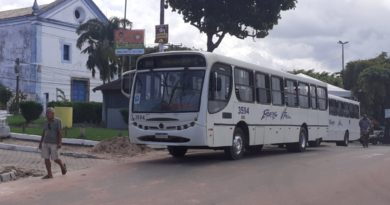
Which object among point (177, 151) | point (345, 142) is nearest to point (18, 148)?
point (177, 151)

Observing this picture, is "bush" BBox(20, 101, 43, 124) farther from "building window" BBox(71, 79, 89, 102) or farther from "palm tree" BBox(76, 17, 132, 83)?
"building window" BBox(71, 79, 89, 102)

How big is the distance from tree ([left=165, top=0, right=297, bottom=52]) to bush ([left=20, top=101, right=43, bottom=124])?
318 inches

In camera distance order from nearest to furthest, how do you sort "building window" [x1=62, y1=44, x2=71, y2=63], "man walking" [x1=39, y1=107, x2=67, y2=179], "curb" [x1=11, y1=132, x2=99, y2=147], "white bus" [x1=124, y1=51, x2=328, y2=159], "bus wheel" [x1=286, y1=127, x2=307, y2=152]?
"man walking" [x1=39, y1=107, x2=67, y2=179] → "white bus" [x1=124, y1=51, x2=328, y2=159] → "curb" [x1=11, y1=132, x2=99, y2=147] → "bus wheel" [x1=286, y1=127, x2=307, y2=152] → "building window" [x1=62, y1=44, x2=71, y2=63]

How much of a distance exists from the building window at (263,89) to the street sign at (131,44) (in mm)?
6486

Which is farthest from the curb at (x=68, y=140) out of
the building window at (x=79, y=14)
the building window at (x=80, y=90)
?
the building window at (x=79, y=14)

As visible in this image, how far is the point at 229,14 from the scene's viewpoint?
92.6ft

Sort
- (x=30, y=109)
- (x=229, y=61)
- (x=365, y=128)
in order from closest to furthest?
(x=229, y=61) → (x=30, y=109) → (x=365, y=128)

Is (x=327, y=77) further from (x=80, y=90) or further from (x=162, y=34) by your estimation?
(x=162, y=34)

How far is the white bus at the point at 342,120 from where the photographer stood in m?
31.0

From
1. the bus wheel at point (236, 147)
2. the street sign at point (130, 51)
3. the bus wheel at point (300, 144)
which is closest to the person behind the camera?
the bus wheel at point (236, 147)

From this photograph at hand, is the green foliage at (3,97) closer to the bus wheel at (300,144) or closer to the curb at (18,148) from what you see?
the curb at (18,148)

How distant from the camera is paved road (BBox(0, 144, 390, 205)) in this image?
10383 mm

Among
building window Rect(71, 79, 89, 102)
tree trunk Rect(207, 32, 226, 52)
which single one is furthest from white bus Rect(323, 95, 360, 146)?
building window Rect(71, 79, 89, 102)

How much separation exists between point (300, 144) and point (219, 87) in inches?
299
